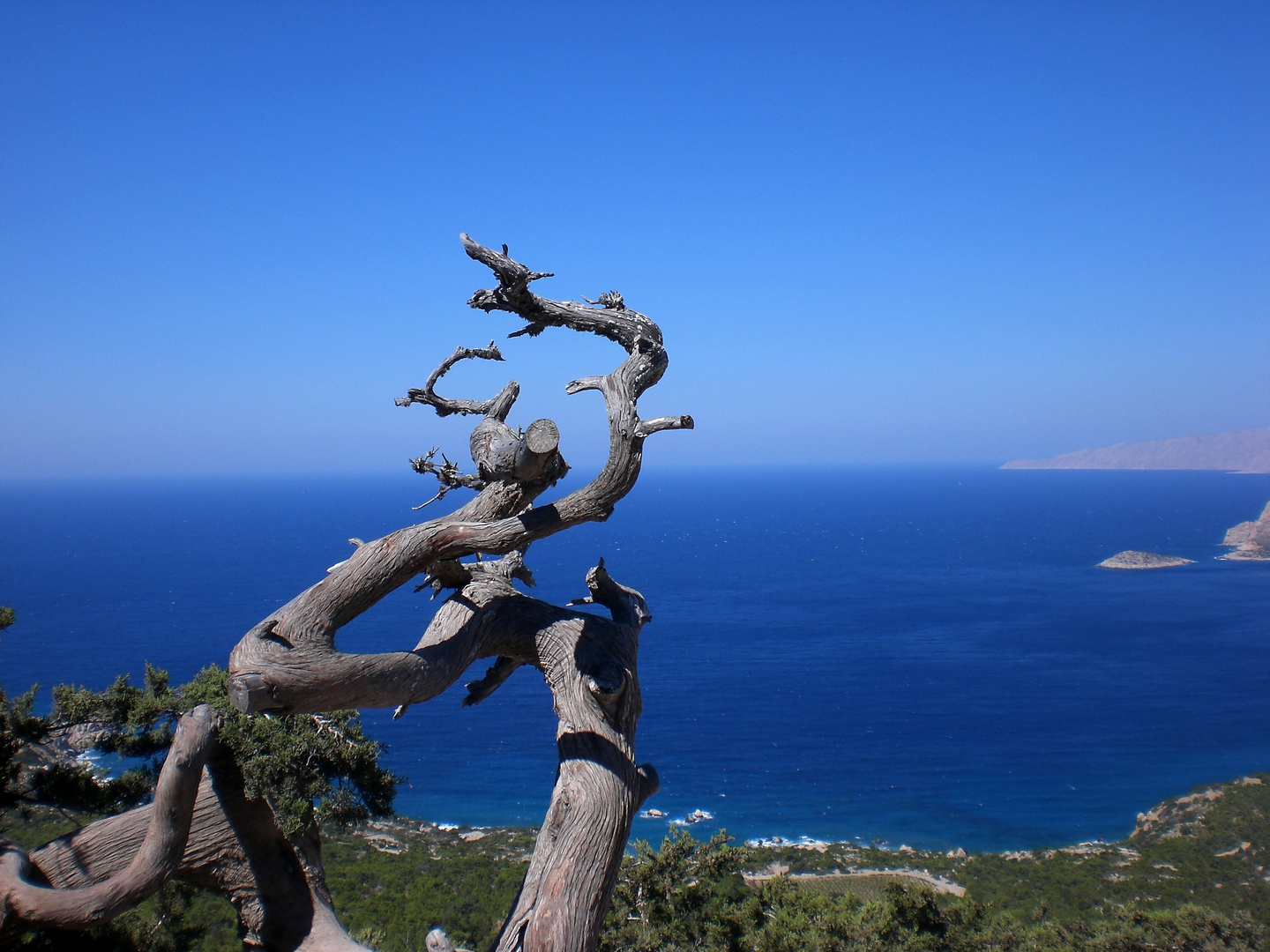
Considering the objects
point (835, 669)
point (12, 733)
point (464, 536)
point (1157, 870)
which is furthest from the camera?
point (835, 669)

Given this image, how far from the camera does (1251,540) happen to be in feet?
359

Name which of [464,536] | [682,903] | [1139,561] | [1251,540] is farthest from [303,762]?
[1251,540]

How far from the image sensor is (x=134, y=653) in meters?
52.9

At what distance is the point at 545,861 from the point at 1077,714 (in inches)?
2203

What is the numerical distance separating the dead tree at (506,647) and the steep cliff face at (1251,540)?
12624cm

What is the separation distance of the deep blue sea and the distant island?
8.49 ft

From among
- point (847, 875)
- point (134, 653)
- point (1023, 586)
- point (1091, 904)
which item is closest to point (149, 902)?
point (847, 875)

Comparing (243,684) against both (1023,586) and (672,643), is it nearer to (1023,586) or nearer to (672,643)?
(672,643)

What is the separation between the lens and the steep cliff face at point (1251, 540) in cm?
10288

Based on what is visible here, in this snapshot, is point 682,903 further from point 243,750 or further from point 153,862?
point 153,862

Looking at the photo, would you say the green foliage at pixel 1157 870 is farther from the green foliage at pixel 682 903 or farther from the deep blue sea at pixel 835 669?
the green foliage at pixel 682 903

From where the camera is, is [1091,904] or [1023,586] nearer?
[1091,904]

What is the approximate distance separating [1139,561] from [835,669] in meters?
63.0

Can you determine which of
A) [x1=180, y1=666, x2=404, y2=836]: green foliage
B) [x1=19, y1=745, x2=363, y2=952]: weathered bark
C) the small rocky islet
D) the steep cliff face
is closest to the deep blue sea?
[x1=180, y1=666, x2=404, y2=836]: green foliage
